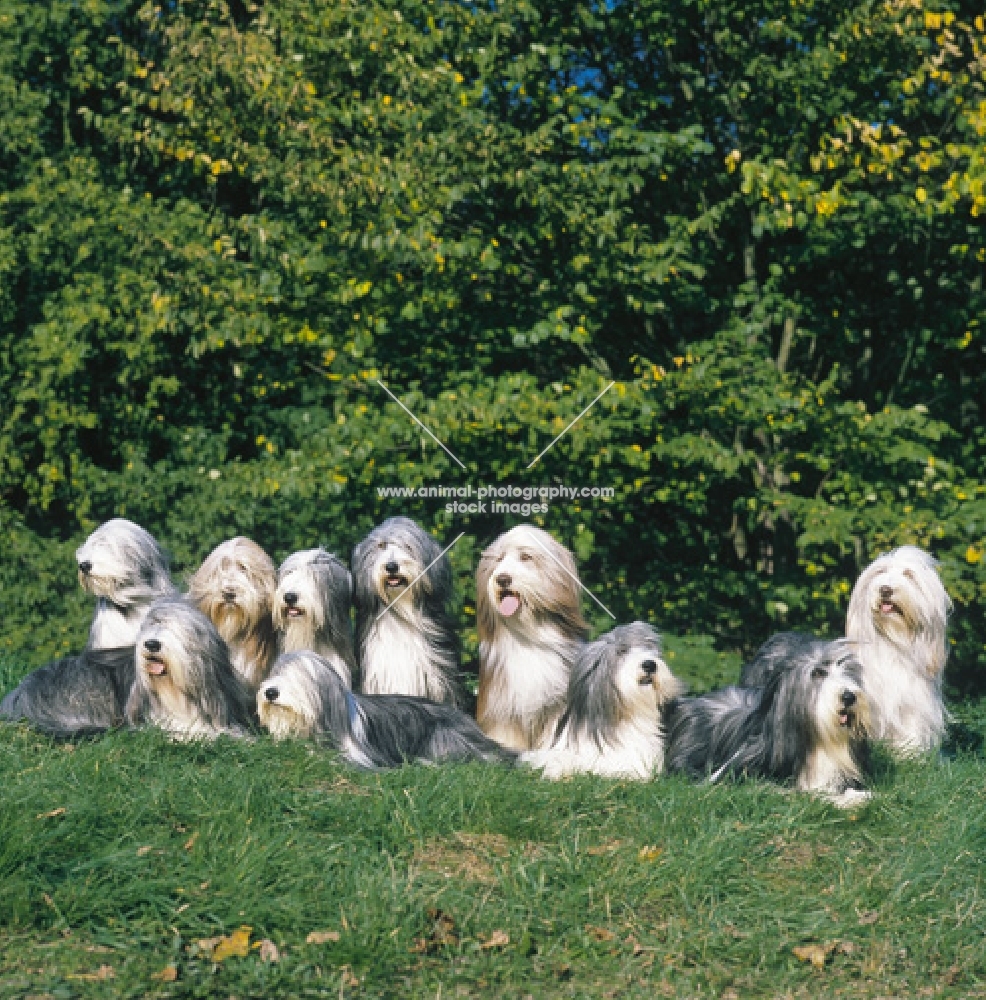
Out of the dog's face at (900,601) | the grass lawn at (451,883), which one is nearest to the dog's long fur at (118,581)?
the grass lawn at (451,883)

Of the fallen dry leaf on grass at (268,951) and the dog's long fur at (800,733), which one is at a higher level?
the dog's long fur at (800,733)

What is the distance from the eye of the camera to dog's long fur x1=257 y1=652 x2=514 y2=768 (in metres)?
5.70

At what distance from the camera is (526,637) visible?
627 centimetres

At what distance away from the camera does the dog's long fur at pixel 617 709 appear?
5.77 meters

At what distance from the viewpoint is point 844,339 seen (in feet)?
32.1

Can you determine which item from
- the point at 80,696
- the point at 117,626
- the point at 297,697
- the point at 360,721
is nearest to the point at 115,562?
the point at 117,626

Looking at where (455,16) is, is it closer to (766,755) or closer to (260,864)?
(766,755)

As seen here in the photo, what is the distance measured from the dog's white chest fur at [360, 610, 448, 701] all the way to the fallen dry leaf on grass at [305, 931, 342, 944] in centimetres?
208

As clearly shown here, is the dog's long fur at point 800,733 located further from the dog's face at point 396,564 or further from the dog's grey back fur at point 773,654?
the dog's face at point 396,564

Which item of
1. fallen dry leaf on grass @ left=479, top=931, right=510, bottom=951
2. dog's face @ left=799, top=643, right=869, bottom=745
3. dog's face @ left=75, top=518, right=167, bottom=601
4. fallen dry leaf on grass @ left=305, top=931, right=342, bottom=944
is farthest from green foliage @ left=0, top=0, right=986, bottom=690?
fallen dry leaf on grass @ left=305, top=931, right=342, bottom=944

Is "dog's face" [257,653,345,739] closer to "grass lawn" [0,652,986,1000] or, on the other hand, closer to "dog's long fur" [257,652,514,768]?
"dog's long fur" [257,652,514,768]

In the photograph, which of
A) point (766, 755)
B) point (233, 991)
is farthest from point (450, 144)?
point (233, 991)
